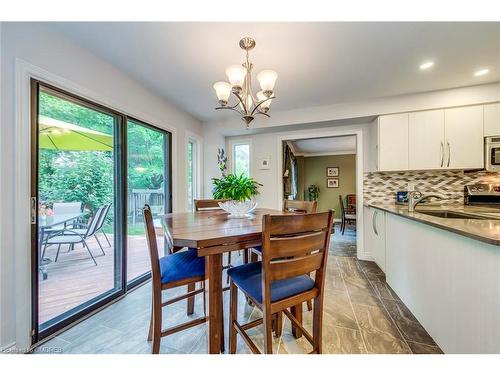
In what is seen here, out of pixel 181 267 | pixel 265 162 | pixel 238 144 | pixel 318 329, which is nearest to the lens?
pixel 318 329

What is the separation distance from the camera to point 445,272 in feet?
4.05

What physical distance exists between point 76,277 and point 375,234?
346 cm

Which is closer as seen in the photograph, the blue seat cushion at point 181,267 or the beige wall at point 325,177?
the blue seat cushion at point 181,267

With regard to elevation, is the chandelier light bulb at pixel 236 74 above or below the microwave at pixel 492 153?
above

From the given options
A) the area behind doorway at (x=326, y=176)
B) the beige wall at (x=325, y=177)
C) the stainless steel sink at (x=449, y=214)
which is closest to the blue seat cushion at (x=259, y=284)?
the stainless steel sink at (x=449, y=214)

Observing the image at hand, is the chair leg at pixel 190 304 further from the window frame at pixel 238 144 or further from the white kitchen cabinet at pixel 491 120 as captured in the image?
the white kitchen cabinet at pixel 491 120

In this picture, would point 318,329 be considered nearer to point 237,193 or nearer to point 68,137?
point 237,193

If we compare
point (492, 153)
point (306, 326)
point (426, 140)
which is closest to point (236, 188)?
point (306, 326)

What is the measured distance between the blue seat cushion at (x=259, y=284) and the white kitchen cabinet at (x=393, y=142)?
2.30 meters

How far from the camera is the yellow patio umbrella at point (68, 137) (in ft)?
5.02

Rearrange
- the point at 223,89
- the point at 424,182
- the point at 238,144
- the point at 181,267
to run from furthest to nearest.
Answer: the point at 238,144
the point at 424,182
the point at 223,89
the point at 181,267

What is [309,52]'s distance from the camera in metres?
1.79
